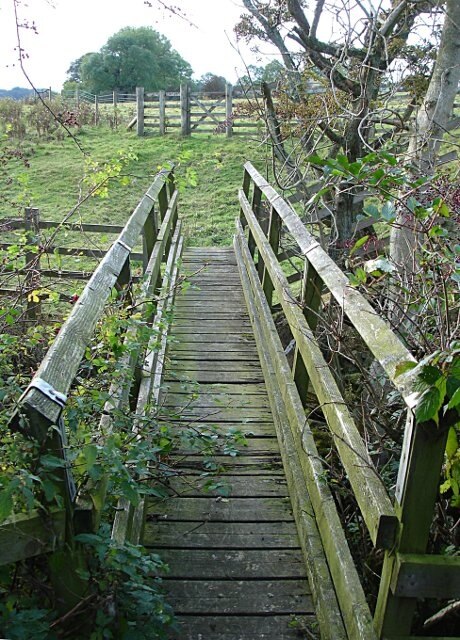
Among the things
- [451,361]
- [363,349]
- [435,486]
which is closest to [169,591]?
[435,486]

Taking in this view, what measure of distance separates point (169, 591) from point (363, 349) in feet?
9.35

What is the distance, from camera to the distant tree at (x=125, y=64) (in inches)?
1484

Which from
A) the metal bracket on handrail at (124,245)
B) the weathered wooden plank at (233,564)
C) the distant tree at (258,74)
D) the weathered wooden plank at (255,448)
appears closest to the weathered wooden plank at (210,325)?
the weathered wooden plank at (255,448)

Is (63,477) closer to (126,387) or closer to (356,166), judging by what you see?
(126,387)

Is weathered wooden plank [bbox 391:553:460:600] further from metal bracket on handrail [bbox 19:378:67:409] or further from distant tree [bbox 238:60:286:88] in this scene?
distant tree [bbox 238:60:286:88]

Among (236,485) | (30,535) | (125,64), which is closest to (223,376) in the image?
(236,485)

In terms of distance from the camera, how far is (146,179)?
15.7m

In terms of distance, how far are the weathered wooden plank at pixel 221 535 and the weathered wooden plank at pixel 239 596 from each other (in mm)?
233

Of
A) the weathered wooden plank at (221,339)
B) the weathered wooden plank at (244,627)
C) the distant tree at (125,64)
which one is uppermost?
the distant tree at (125,64)

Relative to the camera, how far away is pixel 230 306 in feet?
20.4

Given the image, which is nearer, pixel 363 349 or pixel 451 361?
pixel 451 361

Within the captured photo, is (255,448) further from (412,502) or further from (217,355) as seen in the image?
(412,502)

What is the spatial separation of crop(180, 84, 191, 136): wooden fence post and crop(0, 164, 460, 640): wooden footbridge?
15748 mm

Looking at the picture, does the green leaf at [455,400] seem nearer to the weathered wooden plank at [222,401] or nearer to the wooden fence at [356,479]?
the wooden fence at [356,479]
